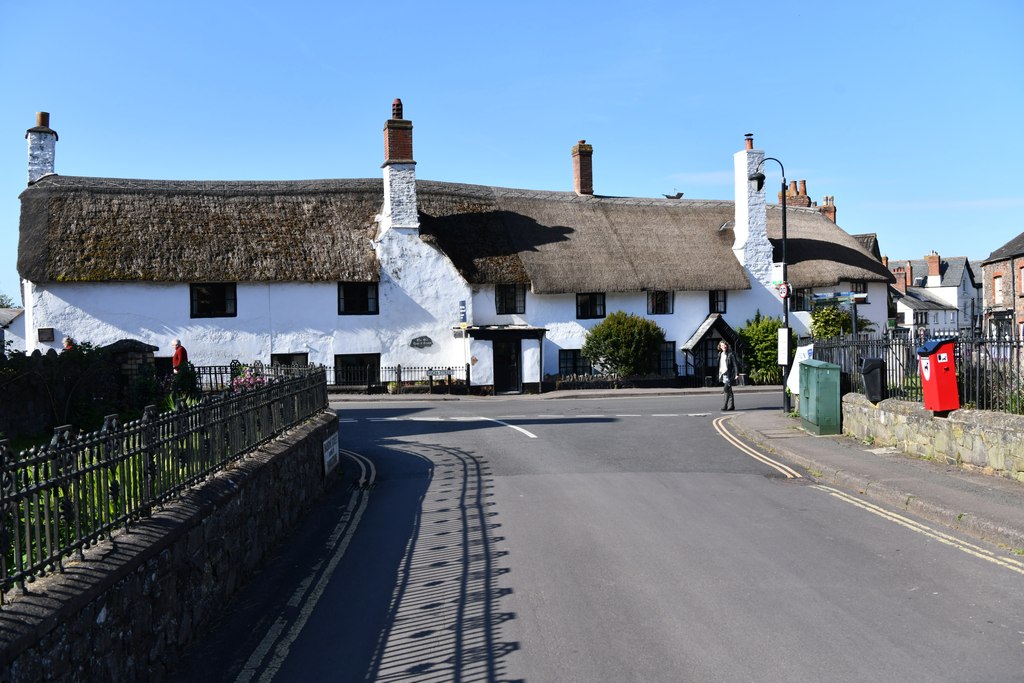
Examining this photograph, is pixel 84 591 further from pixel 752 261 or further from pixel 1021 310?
pixel 1021 310

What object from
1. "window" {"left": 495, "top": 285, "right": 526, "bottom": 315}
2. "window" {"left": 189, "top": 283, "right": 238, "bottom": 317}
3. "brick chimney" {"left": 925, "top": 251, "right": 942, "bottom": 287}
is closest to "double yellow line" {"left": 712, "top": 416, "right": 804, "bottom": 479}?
"window" {"left": 495, "top": 285, "right": 526, "bottom": 315}

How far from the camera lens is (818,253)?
43.3 m

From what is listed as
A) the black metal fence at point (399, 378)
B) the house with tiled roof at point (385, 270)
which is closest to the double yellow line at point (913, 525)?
the black metal fence at point (399, 378)

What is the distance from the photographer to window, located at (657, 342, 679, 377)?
3862 centimetres

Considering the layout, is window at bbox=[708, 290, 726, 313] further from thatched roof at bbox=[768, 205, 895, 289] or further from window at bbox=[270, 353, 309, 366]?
window at bbox=[270, 353, 309, 366]

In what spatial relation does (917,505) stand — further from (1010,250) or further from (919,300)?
(919,300)

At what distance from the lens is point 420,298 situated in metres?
34.9

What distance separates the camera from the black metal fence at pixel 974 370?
12.4m

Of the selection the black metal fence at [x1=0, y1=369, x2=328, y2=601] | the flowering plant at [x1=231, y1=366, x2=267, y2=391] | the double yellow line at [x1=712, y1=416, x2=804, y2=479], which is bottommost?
the double yellow line at [x1=712, y1=416, x2=804, y2=479]

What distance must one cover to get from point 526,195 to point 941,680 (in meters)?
37.5

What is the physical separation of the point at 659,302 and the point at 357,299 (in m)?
13.7

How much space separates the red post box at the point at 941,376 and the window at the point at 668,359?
24.9 m

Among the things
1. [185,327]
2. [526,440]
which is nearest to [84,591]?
[526,440]

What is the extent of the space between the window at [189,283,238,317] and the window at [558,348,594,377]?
13.7 m
